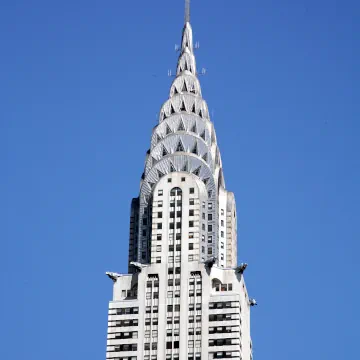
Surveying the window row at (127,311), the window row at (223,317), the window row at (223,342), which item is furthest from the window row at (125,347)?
the window row at (223,317)

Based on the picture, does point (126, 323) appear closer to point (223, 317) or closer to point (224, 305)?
point (223, 317)

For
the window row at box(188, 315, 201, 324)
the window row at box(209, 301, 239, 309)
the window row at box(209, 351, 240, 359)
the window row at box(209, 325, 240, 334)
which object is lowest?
the window row at box(209, 351, 240, 359)

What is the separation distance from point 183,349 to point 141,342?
720 centimetres

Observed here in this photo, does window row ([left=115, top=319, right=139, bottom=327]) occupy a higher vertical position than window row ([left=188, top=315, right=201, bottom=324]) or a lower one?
higher

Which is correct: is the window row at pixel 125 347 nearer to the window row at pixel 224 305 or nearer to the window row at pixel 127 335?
the window row at pixel 127 335

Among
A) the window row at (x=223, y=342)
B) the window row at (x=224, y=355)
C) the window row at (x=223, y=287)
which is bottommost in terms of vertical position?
the window row at (x=224, y=355)

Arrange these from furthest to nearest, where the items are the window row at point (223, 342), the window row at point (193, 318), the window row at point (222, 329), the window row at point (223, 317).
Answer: the window row at point (223, 317) → the window row at point (193, 318) → the window row at point (222, 329) → the window row at point (223, 342)

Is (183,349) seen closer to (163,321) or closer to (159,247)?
(163,321)

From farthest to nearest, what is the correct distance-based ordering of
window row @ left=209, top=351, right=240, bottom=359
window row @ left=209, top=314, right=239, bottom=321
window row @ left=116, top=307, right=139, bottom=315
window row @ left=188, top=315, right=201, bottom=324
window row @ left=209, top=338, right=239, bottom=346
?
window row @ left=116, top=307, right=139, bottom=315
window row @ left=209, top=314, right=239, bottom=321
window row @ left=188, top=315, right=201, bottom=324
window row @ left=209, top=338, right=239, bottom=346
window row @ left=209, top=351, right=240, bottom=359

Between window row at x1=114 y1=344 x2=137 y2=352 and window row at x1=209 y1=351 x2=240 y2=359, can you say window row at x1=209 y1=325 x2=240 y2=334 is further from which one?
window row at x1=114 y1=344 x2=137 y2=352

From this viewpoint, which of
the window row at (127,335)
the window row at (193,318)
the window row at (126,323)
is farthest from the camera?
the window row at (126,323)

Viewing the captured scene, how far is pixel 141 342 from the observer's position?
192 metres

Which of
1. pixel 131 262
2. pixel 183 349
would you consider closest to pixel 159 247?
pixel 131 262

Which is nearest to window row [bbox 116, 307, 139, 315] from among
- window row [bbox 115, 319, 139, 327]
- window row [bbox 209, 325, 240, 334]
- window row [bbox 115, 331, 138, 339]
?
window row [bbox 115, 319, 139, 327]
